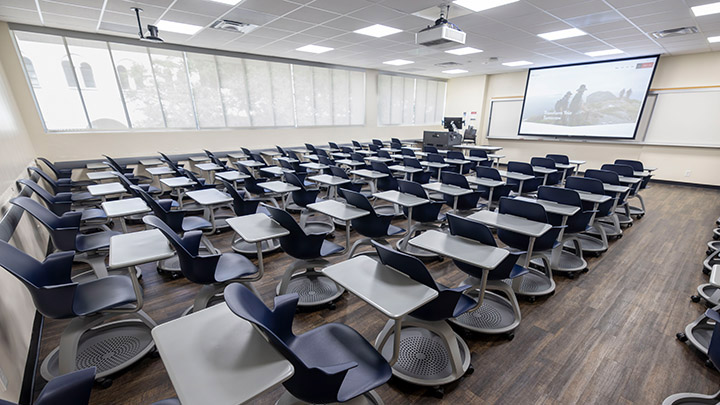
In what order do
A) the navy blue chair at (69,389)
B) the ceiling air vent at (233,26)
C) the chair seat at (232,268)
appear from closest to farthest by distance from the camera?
the navy blue chair at (69,389) → the chair seat at (232,268) → the ceiling air vent at (233,26)

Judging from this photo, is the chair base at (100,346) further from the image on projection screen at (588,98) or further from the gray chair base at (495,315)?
the image on projection screen at (588,98)

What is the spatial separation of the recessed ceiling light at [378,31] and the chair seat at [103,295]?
5032 millimetres

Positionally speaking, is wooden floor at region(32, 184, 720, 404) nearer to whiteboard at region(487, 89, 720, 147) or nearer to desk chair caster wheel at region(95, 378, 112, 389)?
desk chair caster wheel at region(95, 378, 112, 389)

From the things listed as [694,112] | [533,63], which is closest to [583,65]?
[533,63]

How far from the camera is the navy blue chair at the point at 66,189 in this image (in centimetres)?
Result: 409

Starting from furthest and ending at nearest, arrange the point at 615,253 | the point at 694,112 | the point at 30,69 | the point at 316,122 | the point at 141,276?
the point at 316,122 → the point at 694,112 → the point at 30,69 → the point at 615,253 → the point at 141,276

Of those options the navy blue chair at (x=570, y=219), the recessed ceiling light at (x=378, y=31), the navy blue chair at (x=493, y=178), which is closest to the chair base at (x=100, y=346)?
the navy blue chair at (x=570, y=219)

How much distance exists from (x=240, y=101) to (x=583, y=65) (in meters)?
9.62

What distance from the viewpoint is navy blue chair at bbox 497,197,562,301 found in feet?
9.02

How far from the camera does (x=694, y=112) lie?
23.7ft

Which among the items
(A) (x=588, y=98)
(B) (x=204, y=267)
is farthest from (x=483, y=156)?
(B) (x=204, y=267)

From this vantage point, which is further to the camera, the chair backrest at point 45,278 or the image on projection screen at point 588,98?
the image on projection screen at point 588,98

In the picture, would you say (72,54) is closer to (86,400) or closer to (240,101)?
(240,101)

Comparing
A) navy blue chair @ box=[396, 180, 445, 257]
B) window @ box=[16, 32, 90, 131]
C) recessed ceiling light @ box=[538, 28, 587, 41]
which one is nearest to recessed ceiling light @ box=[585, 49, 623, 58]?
recessed ceiling light @ box=[538, 28, 587, 41]
